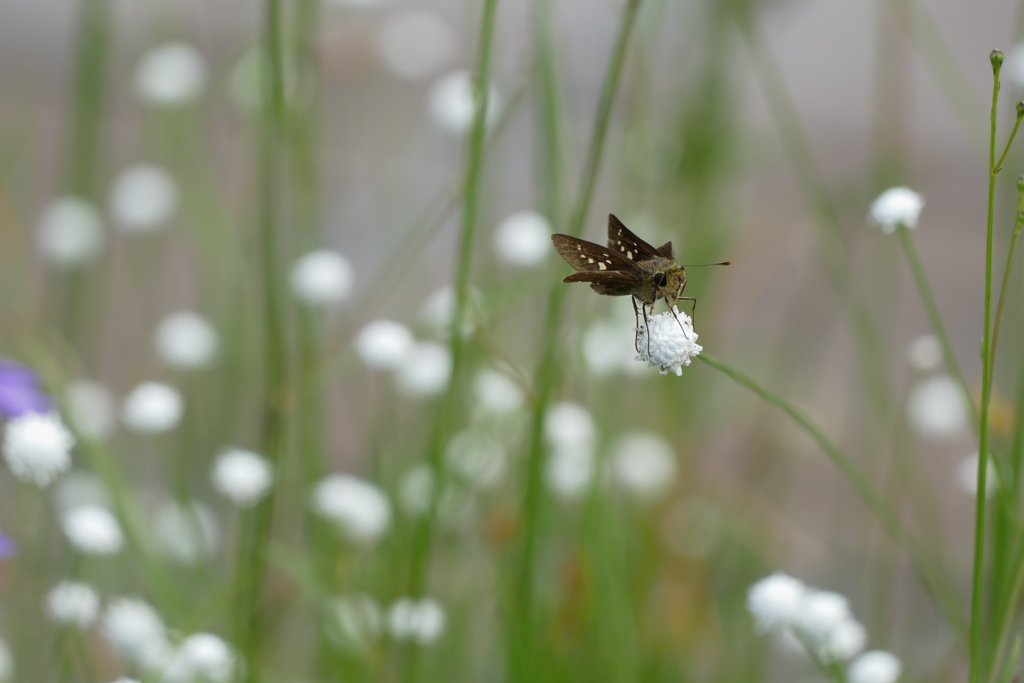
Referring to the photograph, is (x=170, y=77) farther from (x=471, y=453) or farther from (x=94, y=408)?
(x=471, y=453)

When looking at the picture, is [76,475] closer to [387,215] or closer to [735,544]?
[387,215]

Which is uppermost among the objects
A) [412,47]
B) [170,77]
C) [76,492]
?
[412,47]

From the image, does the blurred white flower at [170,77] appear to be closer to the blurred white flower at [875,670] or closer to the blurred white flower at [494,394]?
the blurred white flower at [494,394]

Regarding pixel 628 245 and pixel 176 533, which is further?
pixel 176 533

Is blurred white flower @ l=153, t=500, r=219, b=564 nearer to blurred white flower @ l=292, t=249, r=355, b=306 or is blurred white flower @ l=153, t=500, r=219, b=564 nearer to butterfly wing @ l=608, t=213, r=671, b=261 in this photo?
blurred white flower @ l=292, t=249, r=355, b=306

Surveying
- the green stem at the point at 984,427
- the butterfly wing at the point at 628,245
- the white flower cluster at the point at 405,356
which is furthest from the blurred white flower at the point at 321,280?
the green stem at the point at 984,427

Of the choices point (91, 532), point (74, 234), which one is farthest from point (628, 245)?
point (74, 234)
